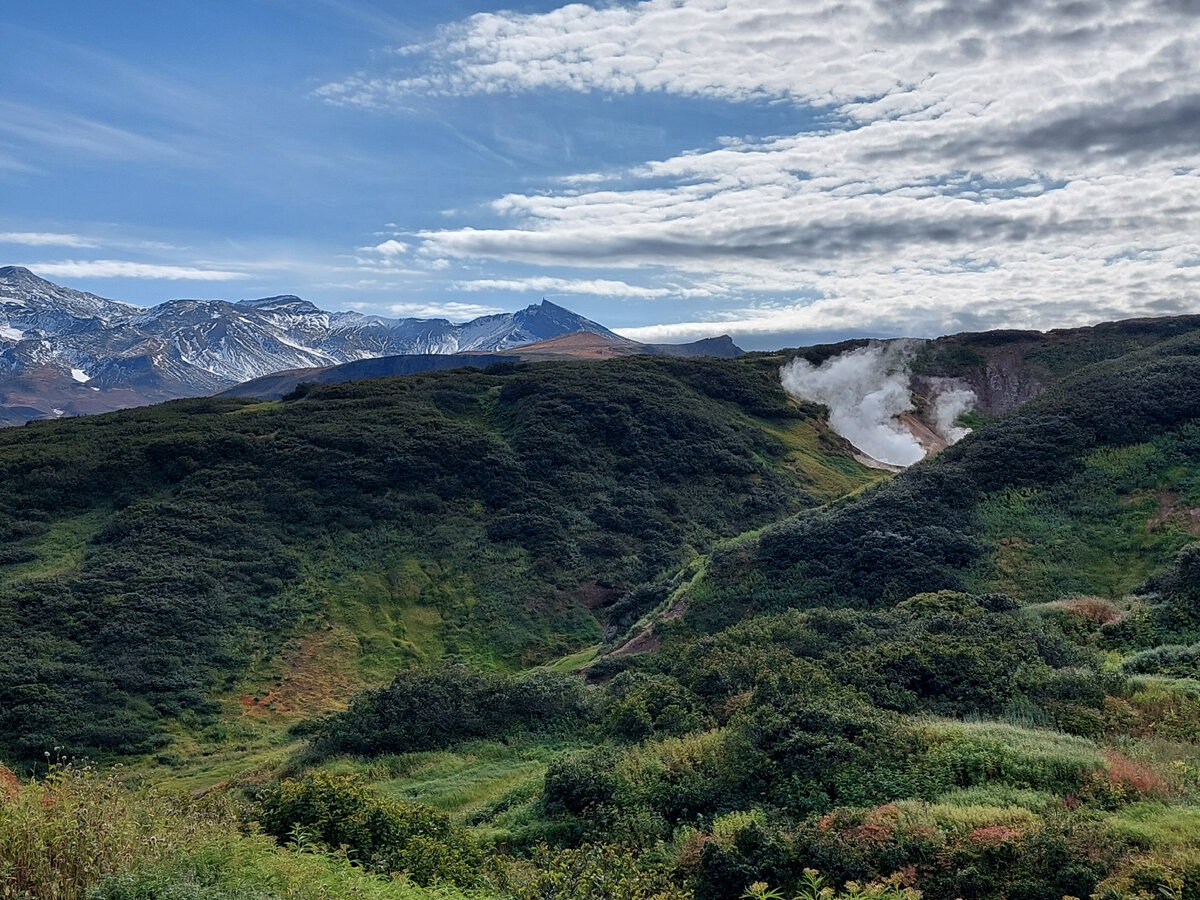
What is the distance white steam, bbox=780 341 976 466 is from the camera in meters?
46.4

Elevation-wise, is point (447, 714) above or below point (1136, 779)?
below

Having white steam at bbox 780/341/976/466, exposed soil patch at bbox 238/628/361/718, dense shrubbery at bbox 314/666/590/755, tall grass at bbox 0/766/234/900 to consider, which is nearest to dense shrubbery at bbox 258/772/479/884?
tall grass at bbox 0/766/234/900

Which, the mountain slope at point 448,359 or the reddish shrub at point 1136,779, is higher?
the mountain slope at point 448,359

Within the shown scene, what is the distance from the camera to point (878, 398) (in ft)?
163

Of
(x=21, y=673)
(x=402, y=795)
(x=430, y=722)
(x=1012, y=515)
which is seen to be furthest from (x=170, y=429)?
(x=1012, y=515)

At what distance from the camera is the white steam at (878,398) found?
152ft

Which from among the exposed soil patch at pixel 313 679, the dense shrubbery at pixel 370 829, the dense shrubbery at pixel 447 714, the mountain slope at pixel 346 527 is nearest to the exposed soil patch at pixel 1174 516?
the mountain slope at pixel 346 527

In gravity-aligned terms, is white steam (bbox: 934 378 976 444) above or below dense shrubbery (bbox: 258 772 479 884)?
above

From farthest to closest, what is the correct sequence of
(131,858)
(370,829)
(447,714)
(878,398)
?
(878,398)
(447,714)
(370,829)
(131,858)

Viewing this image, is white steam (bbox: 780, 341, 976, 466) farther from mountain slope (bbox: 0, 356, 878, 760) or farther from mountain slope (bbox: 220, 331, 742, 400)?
mountain slope (bbox: 220, 331, 742, 400)

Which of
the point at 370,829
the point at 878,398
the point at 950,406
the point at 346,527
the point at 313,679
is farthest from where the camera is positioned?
the point at 878,398

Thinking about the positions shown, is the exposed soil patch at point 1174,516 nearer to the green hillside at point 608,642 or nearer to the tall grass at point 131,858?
the green hillside at point 608,642

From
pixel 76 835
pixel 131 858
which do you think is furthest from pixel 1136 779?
pixel 76 835

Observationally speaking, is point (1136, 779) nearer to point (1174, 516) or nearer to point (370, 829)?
point (370, 829)
